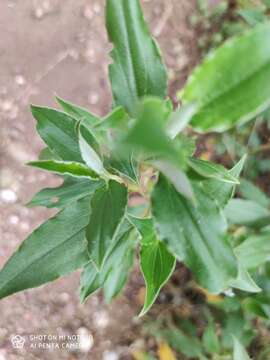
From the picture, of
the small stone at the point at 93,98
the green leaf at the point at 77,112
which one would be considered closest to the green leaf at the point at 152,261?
the green leaf at the point at 77,112

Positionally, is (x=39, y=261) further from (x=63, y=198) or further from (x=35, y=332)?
(x=35, y=332)

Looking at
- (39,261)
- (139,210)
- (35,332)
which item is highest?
(39,261)

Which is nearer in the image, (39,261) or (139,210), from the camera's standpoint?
(39,261)

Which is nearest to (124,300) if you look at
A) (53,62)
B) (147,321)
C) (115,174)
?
(147,321)

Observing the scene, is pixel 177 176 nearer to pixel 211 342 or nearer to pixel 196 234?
pixel 196 234

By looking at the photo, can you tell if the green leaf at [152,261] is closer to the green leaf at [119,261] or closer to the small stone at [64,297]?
the green leaf at [119,261]

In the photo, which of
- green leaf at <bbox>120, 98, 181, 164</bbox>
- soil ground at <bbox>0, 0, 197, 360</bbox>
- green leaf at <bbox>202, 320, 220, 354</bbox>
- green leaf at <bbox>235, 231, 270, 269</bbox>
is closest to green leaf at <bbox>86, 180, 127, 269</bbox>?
green leaf at <bbox>120, 98, 181, 164</bbox>

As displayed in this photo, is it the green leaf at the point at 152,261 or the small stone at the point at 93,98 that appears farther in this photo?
the small stone at the point at 93,98
